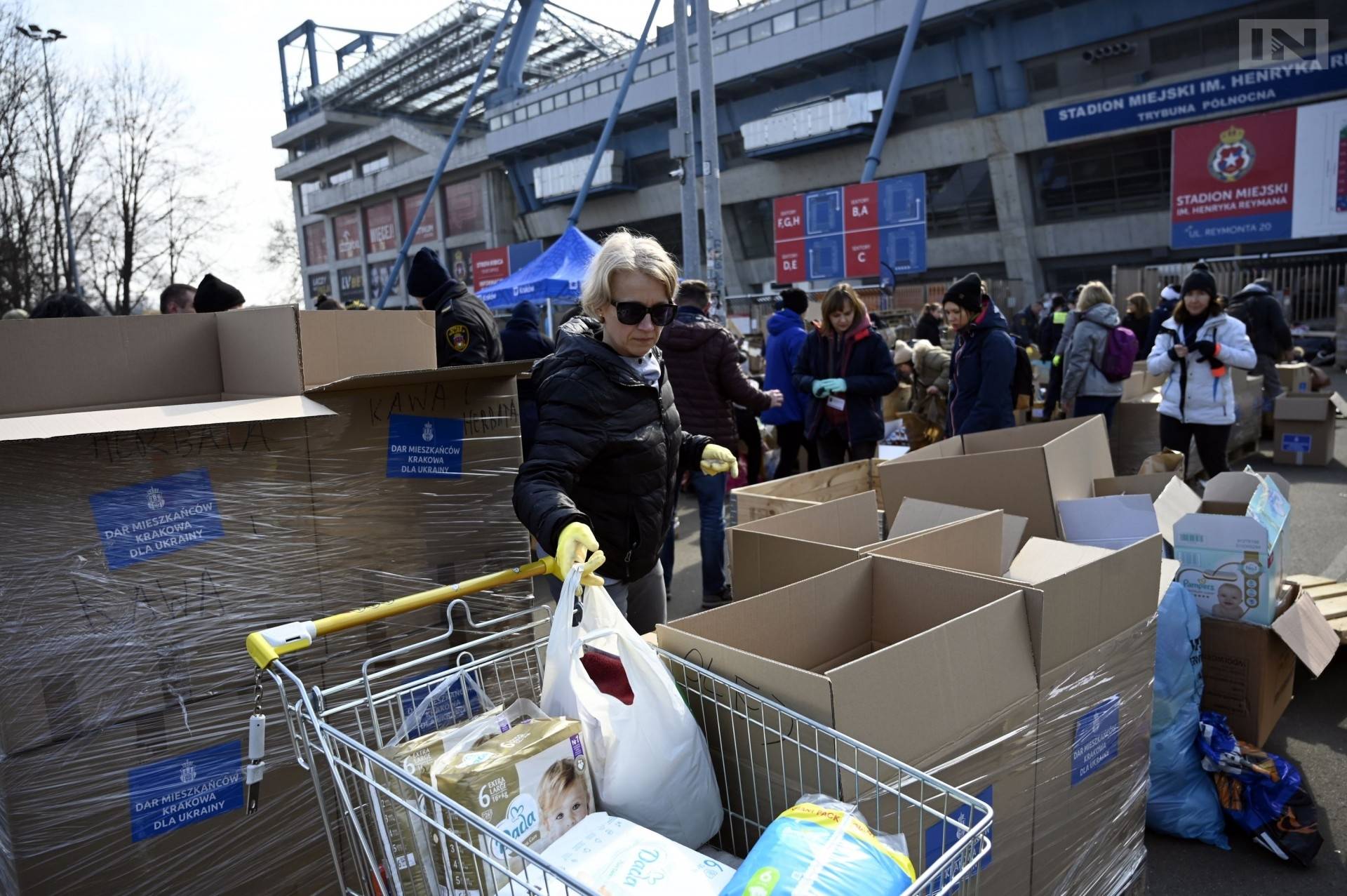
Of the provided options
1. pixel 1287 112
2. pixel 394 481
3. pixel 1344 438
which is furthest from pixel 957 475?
pixel 1287 112

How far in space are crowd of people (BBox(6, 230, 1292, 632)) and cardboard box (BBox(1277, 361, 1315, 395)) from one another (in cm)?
39

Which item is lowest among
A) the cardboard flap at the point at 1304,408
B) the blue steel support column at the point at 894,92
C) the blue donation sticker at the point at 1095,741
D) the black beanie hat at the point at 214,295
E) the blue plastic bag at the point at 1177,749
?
the blue plastic bag at the point at 1177,749

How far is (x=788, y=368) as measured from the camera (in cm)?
635

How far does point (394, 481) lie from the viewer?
2.41 metres

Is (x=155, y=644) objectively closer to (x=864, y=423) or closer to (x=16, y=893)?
(x=16, y=893)

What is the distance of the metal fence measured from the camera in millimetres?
16219

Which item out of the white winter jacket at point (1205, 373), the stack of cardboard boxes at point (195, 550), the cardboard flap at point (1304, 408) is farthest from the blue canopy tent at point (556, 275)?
the stack of cardboard boxes at point (195, 550)

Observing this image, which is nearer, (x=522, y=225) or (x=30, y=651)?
(x=30, y=651)

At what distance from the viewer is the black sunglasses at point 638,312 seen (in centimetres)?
221

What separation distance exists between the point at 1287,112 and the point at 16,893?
A: 23.2 meters

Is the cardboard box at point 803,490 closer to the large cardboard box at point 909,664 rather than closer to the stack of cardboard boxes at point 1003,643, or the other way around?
the stack of cardboard boxes at point 1003,643

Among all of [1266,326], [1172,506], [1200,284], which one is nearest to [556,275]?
[1266,326]

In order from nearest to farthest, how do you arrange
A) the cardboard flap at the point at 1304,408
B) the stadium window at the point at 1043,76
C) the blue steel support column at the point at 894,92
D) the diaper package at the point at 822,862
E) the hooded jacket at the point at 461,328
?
the diaper package at the point at 822,862 → the hooded jacket at the point at 461,328 → the cardboard flap at the point at 1304,408 → the blue steel support column at the point at 894,92 → the stadium window at the point at 1043,76

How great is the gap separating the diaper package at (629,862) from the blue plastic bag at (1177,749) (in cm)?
198
